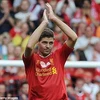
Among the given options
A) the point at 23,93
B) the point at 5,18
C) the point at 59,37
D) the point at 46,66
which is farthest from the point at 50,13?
the point at 5,18

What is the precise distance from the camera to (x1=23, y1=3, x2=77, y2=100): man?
689cm

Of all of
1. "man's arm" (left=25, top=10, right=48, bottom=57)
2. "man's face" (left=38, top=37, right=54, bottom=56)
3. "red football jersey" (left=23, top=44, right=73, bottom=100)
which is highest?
→ "man's arm" (left=25, top=10, right=48, bottom=57)

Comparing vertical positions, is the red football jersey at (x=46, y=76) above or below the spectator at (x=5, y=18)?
above

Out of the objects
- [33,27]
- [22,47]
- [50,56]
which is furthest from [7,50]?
[50,56]

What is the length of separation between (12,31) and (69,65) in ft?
11.2

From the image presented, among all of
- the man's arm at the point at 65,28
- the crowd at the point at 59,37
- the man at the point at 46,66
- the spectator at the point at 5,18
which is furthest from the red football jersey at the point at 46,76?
the spectator at the point at 5,18

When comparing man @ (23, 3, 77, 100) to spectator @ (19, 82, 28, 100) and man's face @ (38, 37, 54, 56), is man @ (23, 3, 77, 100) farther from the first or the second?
spectator @ (19, 82, 28, 100)

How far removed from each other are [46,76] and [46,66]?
0.43 feet

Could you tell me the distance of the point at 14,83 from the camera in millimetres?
9820

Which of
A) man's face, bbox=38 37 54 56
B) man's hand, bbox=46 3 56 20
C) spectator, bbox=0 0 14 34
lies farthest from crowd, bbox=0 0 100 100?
man's hand, bbox=46 3 56 20

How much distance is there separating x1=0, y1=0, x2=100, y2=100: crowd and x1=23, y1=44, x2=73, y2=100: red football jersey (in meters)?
2.45

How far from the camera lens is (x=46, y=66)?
699 centimetres

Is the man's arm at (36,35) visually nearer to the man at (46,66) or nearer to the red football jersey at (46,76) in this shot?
the man at (46,66)

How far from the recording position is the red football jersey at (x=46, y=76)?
6898mm
